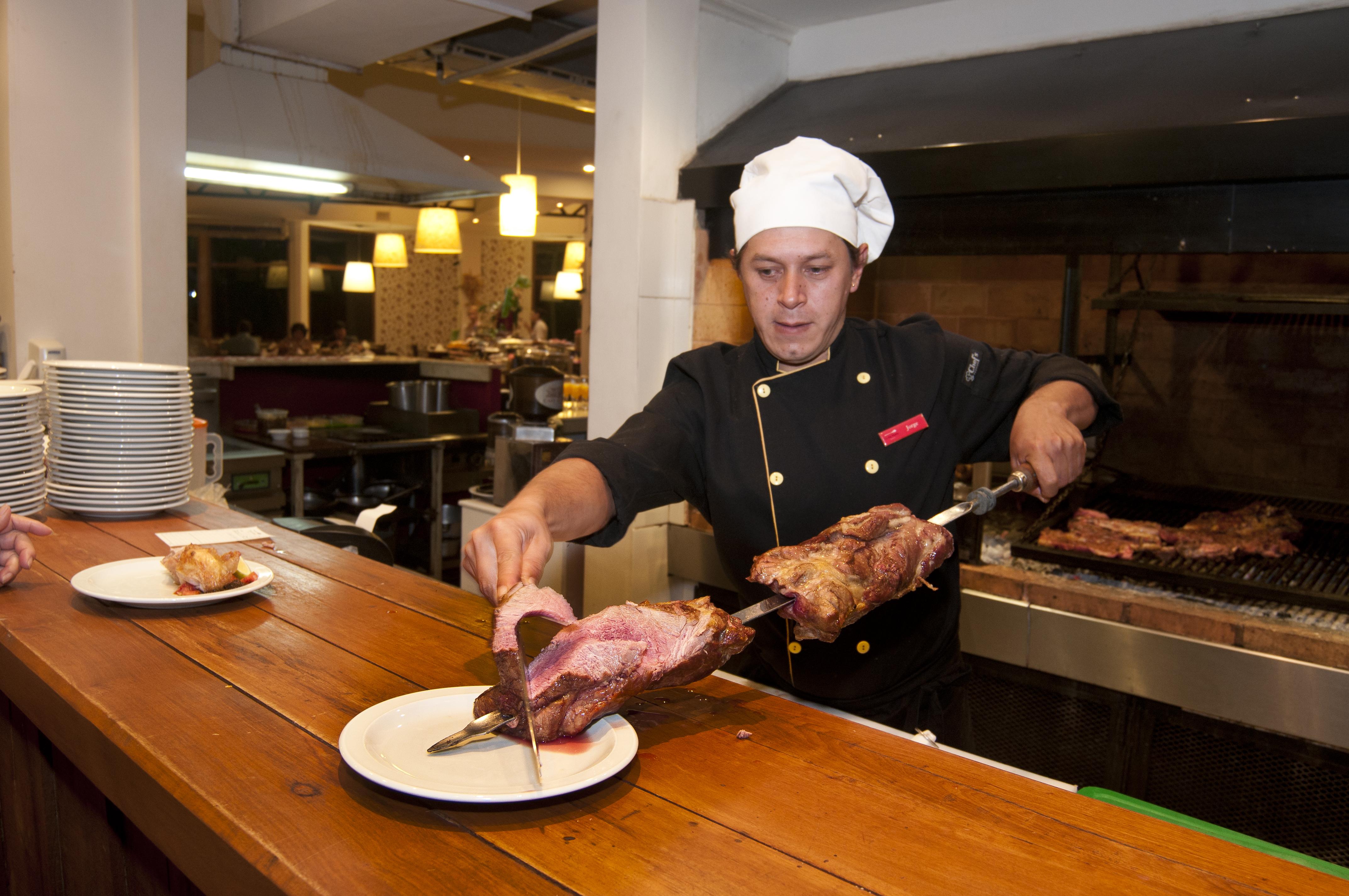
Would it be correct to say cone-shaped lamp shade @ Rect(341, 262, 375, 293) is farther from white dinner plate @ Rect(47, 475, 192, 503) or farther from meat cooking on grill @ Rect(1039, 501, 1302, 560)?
meat cooking on grill @ Rect(1039, 501, 1302, 560)

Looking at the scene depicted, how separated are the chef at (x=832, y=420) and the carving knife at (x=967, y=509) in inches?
6.8

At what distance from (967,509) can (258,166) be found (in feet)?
14.5

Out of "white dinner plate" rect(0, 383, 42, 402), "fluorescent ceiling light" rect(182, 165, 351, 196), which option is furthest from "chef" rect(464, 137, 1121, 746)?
"fluorescent ceiling light" rect(182, 165, 351, 196)

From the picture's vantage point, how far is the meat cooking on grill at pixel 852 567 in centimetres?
140

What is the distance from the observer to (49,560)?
2.08 m

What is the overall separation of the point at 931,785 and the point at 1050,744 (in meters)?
1.97

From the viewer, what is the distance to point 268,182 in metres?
5.29

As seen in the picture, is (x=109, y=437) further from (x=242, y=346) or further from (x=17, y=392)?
(x=242, y=346)

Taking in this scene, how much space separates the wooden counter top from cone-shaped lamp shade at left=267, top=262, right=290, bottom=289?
1833 centimetres

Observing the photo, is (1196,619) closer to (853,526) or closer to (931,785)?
(853,526)

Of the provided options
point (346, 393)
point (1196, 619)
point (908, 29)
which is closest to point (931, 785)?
point (1196, 619)

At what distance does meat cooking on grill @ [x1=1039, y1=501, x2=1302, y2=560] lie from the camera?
2.99 m

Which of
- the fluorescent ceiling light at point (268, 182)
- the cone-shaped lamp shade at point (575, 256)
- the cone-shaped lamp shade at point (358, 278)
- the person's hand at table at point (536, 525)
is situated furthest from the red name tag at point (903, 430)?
the cone-shaped lamp shade at point (358, 278)

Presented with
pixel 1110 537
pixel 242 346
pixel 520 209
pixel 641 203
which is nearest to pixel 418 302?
pixel 242 346
